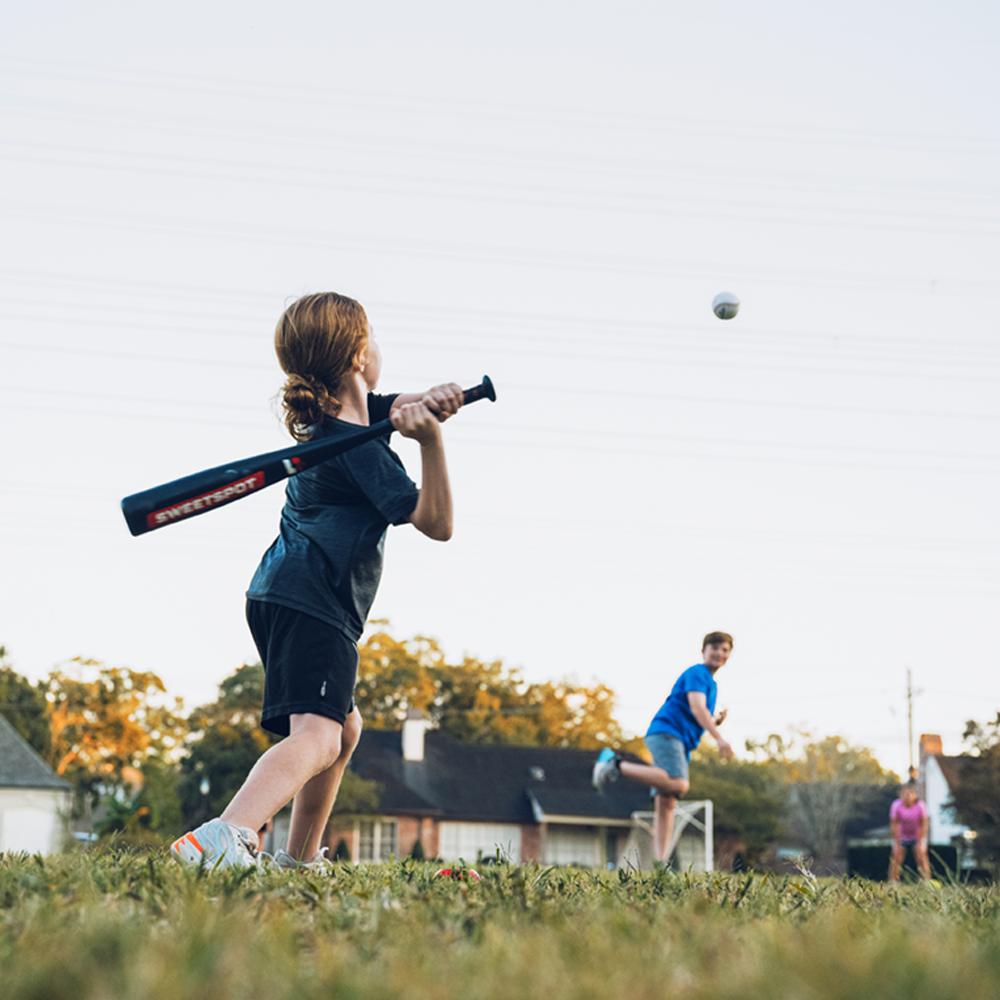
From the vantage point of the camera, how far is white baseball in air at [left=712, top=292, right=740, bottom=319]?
1795cm

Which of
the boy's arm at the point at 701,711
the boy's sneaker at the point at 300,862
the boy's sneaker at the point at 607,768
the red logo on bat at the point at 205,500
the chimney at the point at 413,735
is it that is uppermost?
the chimney at the point at 413,735

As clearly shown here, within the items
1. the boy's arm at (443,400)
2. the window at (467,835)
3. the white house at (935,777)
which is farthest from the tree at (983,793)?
the boy's arm at (443,400)

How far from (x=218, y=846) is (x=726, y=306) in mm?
14576

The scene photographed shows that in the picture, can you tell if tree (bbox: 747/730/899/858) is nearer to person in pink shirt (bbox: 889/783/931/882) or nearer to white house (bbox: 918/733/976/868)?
white house (bbox: 918/733/976/868)

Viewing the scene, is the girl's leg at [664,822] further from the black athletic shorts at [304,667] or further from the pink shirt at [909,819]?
the pink shirt at [909,819]

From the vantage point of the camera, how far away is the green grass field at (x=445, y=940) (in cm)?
216

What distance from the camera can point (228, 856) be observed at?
454cm

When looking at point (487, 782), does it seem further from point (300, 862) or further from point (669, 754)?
point (300, 862)

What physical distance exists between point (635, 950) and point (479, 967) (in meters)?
0.39

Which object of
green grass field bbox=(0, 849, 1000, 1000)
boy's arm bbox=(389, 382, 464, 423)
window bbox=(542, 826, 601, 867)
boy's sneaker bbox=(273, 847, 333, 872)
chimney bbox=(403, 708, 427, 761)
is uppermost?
chimney bbox=(403, 708, 427, 761)

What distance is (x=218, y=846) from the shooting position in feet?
15.0

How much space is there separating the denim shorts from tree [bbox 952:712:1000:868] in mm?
35773

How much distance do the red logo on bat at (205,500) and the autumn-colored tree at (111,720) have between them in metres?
50.8

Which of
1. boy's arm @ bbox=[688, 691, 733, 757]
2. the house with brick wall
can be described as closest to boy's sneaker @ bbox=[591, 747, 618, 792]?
boy's arm @ bbox=[688, 691, 733, 757]
